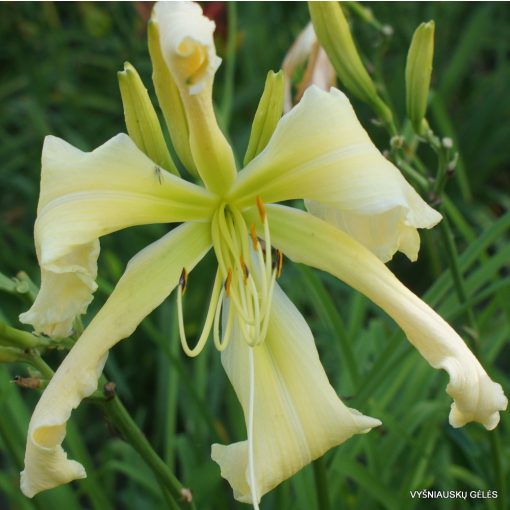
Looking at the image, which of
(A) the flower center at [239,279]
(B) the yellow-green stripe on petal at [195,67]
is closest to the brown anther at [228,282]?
(A) the flower center at [239,279]

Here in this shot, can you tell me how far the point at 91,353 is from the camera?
863 mm

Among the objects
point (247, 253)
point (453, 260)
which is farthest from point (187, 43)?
point (453, 260)

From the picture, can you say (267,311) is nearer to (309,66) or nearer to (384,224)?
(384,224)

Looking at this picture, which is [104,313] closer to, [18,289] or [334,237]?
[18,289]

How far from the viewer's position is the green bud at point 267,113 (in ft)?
3.04

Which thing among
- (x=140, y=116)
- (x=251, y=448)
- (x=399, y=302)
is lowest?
(x=251, y=448)

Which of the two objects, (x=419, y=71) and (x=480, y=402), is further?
(x=419, y=71)

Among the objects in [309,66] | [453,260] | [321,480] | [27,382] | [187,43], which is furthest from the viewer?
[309,66]

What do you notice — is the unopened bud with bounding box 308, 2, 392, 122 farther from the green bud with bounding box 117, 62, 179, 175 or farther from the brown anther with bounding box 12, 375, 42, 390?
the brown anther with bounding box 12, 375, 42, 390

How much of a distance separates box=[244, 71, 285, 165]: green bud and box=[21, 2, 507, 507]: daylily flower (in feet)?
0.11

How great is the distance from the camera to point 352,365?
1.31 m

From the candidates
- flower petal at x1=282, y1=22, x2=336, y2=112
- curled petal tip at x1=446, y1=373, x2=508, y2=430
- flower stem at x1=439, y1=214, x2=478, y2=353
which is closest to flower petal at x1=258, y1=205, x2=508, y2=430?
curled petal tip at x1=446, y1=373, x2=508, y2=430

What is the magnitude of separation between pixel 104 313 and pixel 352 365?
0.53 m

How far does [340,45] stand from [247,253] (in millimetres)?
338
